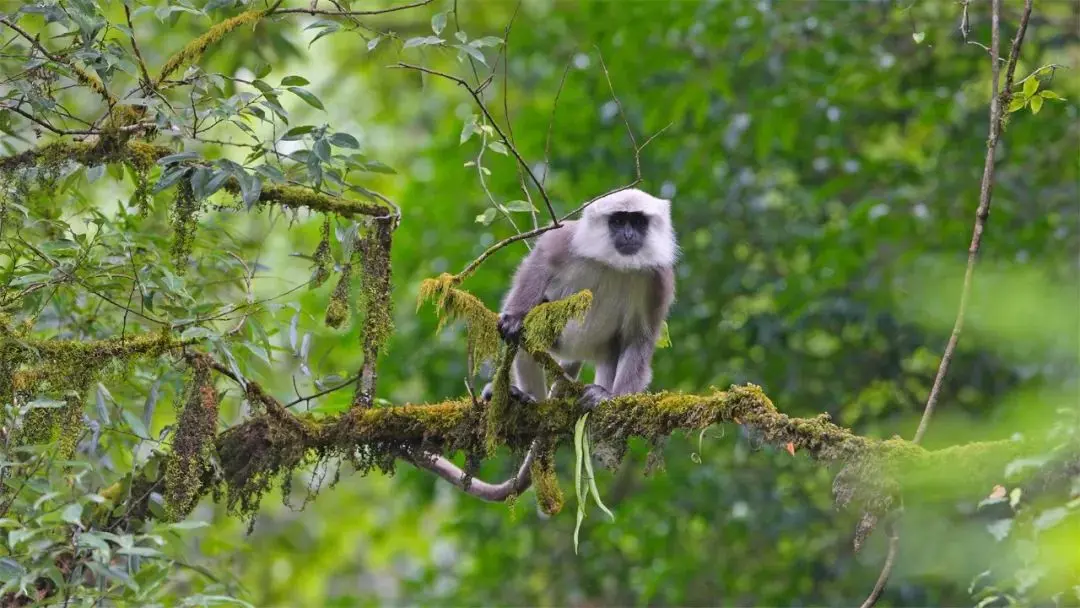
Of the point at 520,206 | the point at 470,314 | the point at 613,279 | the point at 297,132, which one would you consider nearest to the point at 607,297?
the point at 613,279

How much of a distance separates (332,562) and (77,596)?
9.27 meters

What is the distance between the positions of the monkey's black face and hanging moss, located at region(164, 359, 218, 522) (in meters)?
2.32

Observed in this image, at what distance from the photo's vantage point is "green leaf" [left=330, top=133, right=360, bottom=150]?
14.5 feet

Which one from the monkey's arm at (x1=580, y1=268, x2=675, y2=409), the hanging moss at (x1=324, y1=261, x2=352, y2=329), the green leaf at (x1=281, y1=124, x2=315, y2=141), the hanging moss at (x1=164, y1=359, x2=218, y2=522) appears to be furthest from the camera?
the monkey's arm at (x1=580, y1=268, x2=675, y2=409)

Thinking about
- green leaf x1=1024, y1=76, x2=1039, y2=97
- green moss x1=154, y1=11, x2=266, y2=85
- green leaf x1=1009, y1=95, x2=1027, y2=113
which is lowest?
green moss x1=154, y1=11, x2=266, y2=85

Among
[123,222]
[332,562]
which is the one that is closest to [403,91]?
[332,562]

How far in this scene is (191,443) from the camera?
4340mm

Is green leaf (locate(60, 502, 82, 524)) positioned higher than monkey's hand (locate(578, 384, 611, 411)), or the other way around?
monkey's hand (locate(578, 384, 611, 411))

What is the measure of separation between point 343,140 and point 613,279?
211 centimetres

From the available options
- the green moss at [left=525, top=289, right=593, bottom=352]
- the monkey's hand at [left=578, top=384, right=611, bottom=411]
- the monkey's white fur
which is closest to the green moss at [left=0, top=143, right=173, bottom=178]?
the green moss at [left=525, top=289, right=593, bottom=352]

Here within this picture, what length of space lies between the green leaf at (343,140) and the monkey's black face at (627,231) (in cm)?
188

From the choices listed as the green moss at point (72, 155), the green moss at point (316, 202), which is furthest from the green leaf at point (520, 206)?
the green moss at point (72, 155)

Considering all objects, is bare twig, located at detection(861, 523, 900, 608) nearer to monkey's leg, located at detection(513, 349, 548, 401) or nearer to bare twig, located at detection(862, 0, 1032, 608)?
bare twig, located at detection(862, 0, 1032, 608)

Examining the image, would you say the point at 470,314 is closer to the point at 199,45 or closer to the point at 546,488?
the point at 546,488
